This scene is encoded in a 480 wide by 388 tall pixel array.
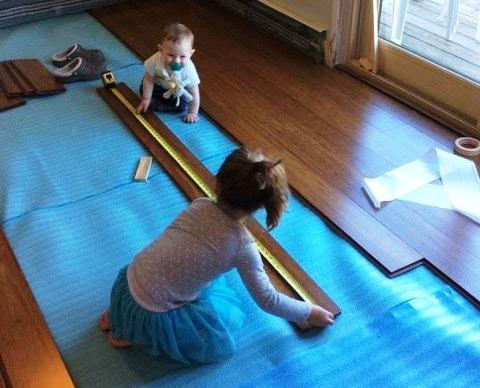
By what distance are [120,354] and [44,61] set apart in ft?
7.09

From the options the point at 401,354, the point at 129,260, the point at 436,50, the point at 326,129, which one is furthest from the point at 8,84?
the point at 401,354

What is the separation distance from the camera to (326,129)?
2629mm

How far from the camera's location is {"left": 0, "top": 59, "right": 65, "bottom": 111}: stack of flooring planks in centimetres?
286

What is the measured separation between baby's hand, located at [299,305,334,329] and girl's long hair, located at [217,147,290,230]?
1.32ft

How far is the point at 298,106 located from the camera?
9.23 feet

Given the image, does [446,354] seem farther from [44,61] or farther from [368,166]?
[44,61]

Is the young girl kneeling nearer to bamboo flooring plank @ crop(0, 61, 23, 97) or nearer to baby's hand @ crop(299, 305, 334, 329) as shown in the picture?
baby's hand @ crop(299, 305, 334, 329)

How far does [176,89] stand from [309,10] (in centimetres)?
107

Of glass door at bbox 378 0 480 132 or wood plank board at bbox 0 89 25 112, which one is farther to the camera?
wood plank board at bbox 0 89 25 112

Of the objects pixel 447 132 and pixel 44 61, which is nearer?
pixel 447 132

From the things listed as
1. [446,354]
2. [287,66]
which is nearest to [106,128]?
[287,66]

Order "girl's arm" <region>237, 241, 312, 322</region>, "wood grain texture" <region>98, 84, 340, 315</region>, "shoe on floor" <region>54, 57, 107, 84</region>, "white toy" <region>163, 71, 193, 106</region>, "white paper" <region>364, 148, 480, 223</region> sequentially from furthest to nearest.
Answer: "shoe on floor" <region>54, 57, 107, 84</region>
"white toy" <region>163, 71, 193, 106</region>
"white paper" <region>364, 148, 480, 223</region>
"wood grain texture" <region>98, 84, 340, 315</region>
"girl's arm" <region>237, 241, 312, 322</region>

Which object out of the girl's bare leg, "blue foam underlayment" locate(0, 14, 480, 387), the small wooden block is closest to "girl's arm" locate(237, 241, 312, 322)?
"blue foam underlayment" locate(0, 14, 480, 387)

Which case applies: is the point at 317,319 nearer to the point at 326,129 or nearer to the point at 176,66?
the point at 326,129
